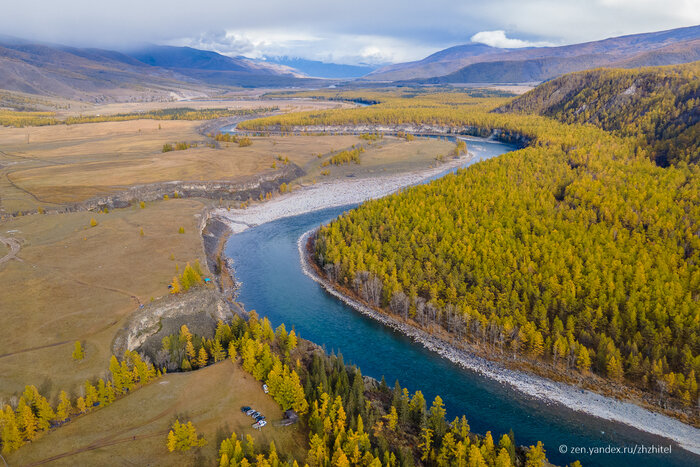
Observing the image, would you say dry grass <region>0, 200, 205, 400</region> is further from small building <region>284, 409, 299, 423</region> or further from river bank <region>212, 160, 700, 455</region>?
river bank <region>212, 160, 700, 455</region>

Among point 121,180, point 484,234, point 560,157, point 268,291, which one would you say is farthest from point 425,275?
point 121,180

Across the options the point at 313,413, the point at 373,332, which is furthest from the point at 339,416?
the point at 373,332

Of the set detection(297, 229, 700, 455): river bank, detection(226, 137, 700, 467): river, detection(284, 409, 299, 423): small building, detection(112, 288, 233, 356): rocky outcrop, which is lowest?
detection(226, 137, 700, 467): river

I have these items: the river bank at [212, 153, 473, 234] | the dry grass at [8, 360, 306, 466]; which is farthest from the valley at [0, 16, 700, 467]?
the river bank at [212, 153, 473, 234]

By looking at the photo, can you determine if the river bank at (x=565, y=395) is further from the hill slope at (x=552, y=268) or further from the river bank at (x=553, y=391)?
the hill slope at (x=552, y=268)

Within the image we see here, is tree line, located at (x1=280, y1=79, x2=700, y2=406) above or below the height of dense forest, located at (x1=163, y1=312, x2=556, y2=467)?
above

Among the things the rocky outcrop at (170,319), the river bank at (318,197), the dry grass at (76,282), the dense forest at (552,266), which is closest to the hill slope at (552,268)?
the dense forest at (552,266)

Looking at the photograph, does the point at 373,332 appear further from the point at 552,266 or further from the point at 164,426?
the point at 164,426
